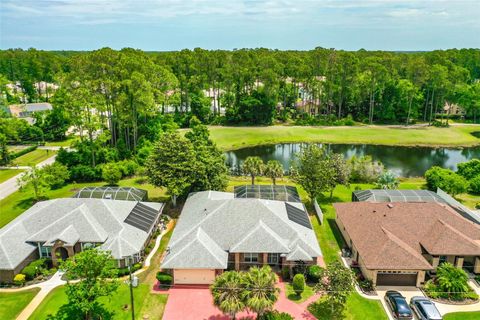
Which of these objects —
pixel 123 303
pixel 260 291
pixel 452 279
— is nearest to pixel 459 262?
pixel 452 279

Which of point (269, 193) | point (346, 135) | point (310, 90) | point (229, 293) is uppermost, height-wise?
point (310, 90)

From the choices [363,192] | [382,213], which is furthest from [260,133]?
[382,213]

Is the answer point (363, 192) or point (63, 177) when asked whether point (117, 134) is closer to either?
point (63, 177)

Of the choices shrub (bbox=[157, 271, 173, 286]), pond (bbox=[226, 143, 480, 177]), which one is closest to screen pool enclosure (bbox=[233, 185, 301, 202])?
shrub (bbox=[157, 271, 173, 286])

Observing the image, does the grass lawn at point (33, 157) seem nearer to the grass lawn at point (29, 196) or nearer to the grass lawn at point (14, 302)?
the grass lawn at point (29, 196)

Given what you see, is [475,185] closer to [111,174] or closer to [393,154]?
[393,154]
